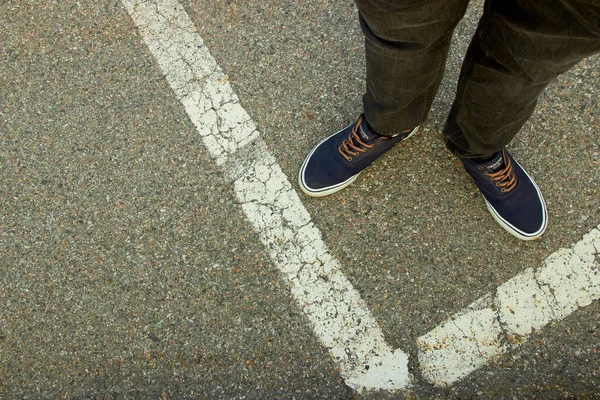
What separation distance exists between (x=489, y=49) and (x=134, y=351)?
170 cm

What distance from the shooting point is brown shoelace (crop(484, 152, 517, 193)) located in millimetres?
1705

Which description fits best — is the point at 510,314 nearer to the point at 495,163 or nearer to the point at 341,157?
the point at 495,163

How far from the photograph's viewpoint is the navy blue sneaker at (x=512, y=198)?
1723 millimetres

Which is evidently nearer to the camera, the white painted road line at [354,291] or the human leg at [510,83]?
the human leg at [510,83]

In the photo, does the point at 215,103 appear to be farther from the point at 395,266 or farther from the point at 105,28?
the point at 395,266

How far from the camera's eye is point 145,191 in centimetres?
193

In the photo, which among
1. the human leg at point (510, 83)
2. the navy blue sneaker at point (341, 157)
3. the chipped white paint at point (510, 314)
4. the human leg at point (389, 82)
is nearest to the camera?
the human leg at point (510, 83)

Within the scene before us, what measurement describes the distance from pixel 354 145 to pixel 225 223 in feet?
2.16

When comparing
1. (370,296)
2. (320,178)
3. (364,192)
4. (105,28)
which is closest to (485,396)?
(370,296)

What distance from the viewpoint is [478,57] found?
49.8 inches

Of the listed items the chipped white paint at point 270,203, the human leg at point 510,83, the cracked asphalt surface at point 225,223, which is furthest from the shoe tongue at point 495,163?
the chipped white paint at point 270,203

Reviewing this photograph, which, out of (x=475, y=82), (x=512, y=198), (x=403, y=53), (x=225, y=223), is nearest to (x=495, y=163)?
(x=512, y=198)

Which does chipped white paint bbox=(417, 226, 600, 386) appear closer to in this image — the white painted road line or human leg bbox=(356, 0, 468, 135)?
the white painted road line

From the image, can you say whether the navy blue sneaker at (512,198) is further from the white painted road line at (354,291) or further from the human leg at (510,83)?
the white painted road line at (354,291)
